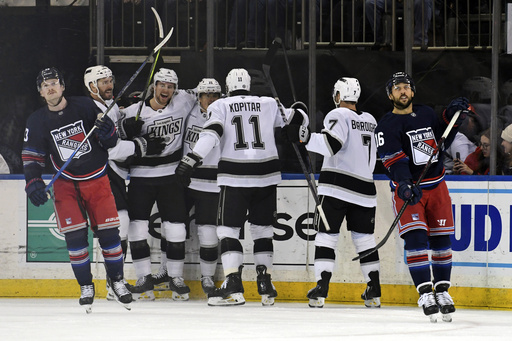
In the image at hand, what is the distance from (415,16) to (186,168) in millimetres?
1906

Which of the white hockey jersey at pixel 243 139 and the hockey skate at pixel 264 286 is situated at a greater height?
the white hockey jersey at pixel 243 139

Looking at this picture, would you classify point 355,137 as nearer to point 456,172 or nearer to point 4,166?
point 456,172

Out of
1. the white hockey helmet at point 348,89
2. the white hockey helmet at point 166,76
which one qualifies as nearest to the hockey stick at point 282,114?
the white hockey helmet at point 348,89

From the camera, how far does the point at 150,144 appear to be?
6762 mm

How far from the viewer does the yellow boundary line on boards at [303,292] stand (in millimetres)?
6449

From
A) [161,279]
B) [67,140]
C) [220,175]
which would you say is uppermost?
[67,140]

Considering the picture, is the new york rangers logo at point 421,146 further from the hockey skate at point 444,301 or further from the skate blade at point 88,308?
the skate blade at point 88,308

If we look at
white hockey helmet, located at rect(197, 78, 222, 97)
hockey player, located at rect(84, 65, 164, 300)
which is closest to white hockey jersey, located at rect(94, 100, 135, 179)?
hockey player, located at rect(84, 65, 164, 300)

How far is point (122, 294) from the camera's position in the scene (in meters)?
6.11

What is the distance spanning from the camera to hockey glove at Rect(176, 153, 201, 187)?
632 cm

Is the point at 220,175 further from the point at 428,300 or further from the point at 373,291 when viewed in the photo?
the point at 428,300

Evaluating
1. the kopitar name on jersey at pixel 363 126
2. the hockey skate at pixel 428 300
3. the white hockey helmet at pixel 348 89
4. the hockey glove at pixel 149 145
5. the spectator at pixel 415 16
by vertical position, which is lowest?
the hockey skate at pixel 428 300

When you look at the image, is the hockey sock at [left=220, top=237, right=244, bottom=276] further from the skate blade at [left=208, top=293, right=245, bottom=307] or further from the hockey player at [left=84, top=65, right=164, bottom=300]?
the hockey player at [left=84, top=65, right=164, bottom=300]

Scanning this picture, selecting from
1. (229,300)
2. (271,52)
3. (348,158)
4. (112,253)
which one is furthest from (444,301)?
(271,52)
